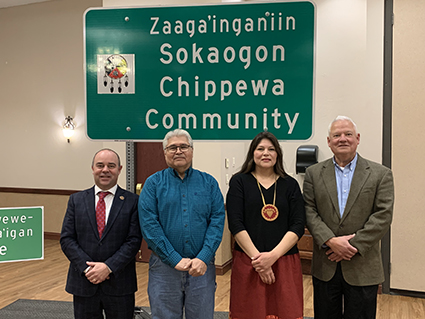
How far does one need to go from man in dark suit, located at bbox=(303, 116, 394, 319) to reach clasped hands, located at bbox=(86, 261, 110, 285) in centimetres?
109

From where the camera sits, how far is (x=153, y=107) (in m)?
1.99

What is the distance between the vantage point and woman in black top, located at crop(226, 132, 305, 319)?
6.84ft

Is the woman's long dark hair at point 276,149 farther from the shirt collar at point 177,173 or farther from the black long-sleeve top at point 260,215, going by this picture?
the shirt collar at point 177,173

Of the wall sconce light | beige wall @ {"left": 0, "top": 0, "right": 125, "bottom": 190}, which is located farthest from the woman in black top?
the wall sconce light

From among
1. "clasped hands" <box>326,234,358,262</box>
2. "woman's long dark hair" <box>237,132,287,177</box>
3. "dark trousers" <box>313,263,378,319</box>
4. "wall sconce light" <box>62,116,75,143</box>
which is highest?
"wall sconce light" <box>62,116,75,143</box>

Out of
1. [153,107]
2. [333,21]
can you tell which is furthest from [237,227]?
[333,21]

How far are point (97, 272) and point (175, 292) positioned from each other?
401 mm

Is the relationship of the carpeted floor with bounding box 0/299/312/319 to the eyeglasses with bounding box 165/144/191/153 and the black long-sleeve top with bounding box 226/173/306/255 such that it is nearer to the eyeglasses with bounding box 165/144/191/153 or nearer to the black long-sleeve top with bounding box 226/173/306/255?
the black long-sleeve top with bounding box 226/173/306/255

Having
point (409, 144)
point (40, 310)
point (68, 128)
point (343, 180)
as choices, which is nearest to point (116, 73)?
point (343, 180)

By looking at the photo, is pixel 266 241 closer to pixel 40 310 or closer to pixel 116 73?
pixel 116 73

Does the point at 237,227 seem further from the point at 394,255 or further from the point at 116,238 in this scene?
the point at 394,255

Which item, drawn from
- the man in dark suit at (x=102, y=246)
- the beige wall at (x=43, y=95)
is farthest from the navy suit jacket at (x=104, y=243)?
the beige wall at (x=43, y=95)

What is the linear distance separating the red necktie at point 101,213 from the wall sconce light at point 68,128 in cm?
481

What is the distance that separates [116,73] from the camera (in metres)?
2.02
